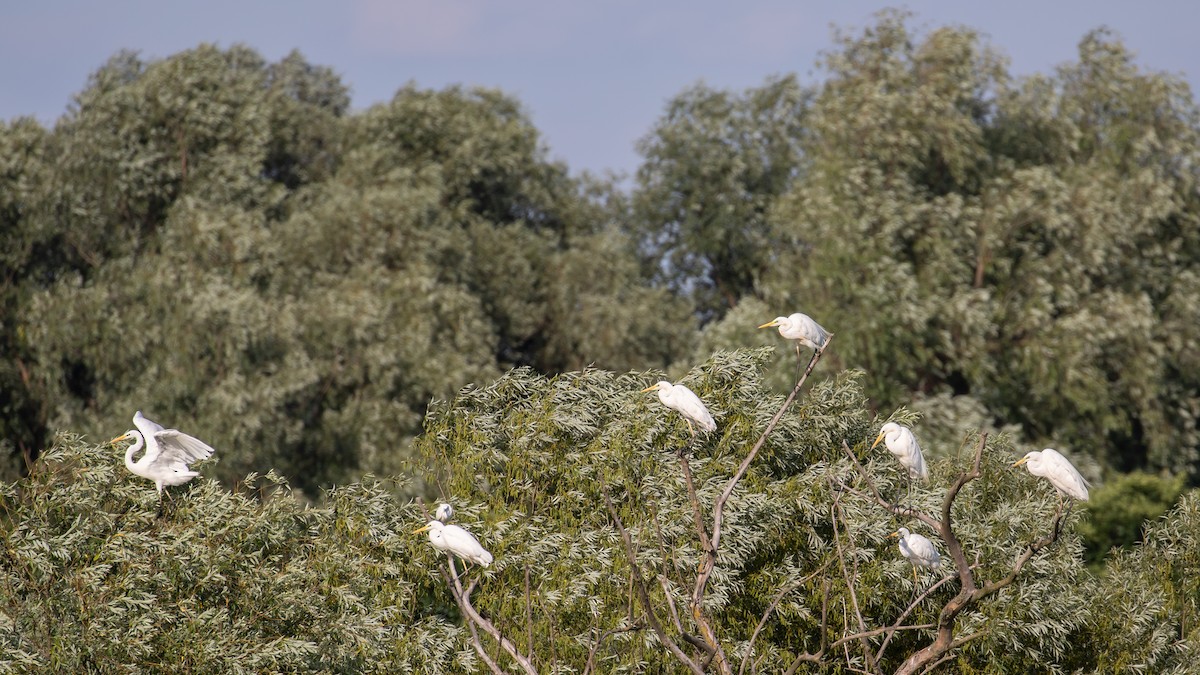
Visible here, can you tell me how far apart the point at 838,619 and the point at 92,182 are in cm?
2013

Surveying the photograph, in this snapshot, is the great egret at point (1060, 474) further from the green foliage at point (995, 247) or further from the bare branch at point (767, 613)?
the green foliage at point (995, 247)

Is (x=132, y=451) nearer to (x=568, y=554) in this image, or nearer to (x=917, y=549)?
(x=568, y=554)

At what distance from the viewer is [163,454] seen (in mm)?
11914

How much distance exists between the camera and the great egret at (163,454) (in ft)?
38.4

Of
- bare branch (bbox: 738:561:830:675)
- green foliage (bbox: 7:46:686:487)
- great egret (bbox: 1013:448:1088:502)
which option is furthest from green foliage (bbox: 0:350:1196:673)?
green foliage (bbox: 7:46:686:487)

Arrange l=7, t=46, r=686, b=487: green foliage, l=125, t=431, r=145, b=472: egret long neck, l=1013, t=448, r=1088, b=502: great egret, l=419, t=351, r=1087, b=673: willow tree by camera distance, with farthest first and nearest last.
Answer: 1. l=7, t=46, r=686, b=487: green foliage
2. l=419, t=351, r=1087, b=673: willow tree
3. l=125, t=431, r=145, b=472: egret long neck
4. l=1013, t=448, r=1088, b=502: great egret

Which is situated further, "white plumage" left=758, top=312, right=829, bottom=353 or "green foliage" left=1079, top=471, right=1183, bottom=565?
"green foliage" left=1079, top=471, right=1183, bottom=565

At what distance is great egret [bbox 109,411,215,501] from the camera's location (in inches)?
460

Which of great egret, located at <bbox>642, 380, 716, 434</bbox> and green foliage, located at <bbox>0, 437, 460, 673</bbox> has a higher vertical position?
great egret, located at <bbox>642, 380, 716, 434</bbox>

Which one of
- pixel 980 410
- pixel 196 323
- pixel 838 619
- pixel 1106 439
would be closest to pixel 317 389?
pixel 196 323

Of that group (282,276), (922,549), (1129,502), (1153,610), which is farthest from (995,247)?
(922,549)

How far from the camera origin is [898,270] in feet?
92.2

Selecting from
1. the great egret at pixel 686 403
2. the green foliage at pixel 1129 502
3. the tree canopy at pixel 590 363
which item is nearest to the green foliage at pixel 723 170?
the tree canopy at pixel 590 363

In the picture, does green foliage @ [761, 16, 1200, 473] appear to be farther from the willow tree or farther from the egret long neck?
the egret long neck
